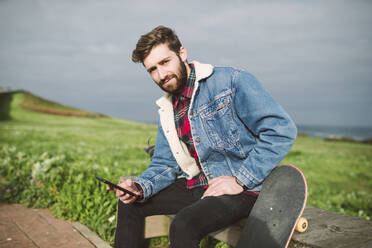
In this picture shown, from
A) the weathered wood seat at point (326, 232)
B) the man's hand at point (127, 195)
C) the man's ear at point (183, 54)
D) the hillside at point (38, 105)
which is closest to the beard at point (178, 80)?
the man's ear at point (183, 54)

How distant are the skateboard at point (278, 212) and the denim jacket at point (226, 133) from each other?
0.15 metres

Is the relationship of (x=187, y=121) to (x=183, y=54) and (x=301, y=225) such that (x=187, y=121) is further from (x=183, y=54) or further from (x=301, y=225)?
(x=301, y=225)

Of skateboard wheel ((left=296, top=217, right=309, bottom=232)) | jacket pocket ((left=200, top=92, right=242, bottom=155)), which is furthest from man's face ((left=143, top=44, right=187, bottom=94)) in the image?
skateboard wheel ((left=296, top=217, right=309, bottom=232))

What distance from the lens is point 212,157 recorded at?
2.68 m

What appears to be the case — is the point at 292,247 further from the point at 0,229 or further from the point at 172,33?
the point at 0,229

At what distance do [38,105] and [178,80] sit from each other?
2754 centimetres

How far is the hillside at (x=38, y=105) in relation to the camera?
2566cm

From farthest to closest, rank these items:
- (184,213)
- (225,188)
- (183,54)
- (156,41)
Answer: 1. (183,54)
2. (156,41)
3. (225,188)
4. (184,213)

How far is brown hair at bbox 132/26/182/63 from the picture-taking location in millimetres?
2826

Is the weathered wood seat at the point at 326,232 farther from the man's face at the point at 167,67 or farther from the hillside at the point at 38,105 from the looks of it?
the hillside at the point at 38,105

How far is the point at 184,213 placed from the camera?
2098 millimetres

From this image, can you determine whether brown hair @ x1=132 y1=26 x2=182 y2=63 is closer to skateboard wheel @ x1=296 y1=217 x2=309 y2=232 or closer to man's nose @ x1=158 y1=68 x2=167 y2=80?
man's nose @ x1=158 y1=68 x2=167 y2=80

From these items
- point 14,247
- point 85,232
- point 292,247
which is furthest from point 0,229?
point 292,247

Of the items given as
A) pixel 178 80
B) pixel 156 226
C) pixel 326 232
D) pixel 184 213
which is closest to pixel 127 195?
pixel 184 213
